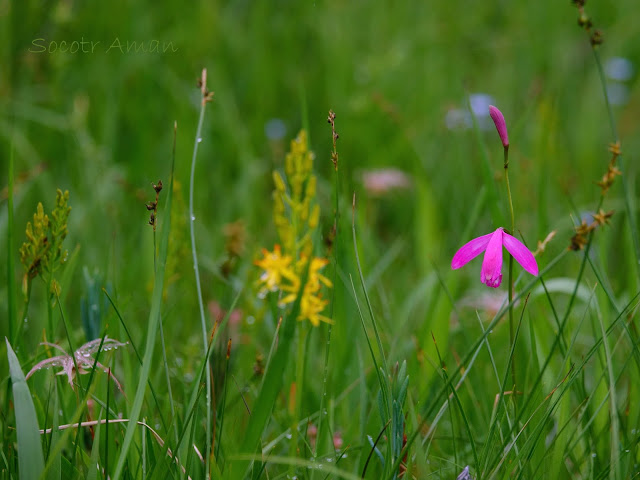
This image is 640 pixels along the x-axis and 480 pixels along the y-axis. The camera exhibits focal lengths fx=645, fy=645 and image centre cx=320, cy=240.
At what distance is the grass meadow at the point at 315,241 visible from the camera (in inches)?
36.8

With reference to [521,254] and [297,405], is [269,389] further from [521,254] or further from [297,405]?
[521,254]

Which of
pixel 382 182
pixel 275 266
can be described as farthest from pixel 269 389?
pixel 382 182

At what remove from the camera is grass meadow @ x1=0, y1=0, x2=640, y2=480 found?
93 centimetres

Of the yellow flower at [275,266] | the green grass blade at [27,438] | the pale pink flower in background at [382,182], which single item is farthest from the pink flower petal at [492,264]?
the pale pink flower in background at [382,182]

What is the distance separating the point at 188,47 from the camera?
140 inches

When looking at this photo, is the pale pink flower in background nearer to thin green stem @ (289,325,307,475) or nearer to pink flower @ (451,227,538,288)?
thin green stem @ (289,325,307,475)

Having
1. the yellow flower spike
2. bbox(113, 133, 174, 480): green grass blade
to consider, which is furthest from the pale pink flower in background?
bbox(113, 133, 174, 480): green grass blade

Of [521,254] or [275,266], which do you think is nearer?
[521,254]

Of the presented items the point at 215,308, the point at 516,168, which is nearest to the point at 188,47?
the point at 516,168

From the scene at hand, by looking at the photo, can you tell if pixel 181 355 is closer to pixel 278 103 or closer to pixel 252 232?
pixel 252 232

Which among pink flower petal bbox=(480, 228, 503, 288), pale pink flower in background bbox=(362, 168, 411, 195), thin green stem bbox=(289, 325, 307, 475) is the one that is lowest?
thin green stem bbox=(289, 325, 307, 475)

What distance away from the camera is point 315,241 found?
1.34m

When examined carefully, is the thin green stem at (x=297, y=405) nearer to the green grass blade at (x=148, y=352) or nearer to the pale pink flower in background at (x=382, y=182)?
the green grass blade at (x=148, y=352)

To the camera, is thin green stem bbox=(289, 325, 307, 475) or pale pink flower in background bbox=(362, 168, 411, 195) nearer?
thin green stem bbox=(289, 325, 307, 475)
